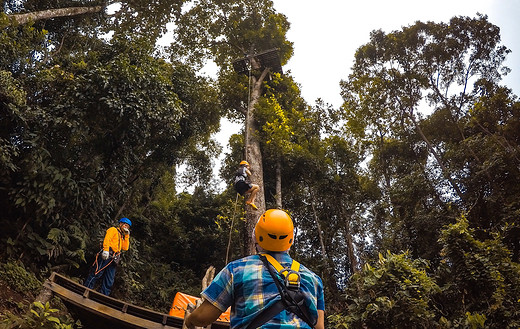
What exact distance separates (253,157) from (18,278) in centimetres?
613

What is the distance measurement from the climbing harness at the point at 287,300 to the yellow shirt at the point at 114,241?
17.8 feet

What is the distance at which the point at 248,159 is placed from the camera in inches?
379

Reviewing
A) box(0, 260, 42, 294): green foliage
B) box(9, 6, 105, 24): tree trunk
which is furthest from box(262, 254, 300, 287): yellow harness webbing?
box(9, 6, 105, 24): tree trunk

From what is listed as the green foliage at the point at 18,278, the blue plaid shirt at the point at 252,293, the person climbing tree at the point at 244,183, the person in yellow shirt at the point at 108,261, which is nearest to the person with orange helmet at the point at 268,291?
the blue plaid shirt at the point at 252,293

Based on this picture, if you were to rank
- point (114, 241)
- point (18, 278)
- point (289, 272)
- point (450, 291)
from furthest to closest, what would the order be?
point (114, 241) < point (18, 278) < point (450, 291) < point (289, 272)

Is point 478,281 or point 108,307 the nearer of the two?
point 108,307

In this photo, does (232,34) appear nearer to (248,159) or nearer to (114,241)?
(248,159)

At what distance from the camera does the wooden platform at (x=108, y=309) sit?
15.5 ft

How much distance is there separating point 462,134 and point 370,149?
4134 millimetres

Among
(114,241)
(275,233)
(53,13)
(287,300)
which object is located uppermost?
(53,13)

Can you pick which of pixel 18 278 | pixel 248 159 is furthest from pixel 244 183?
pixel 18 278

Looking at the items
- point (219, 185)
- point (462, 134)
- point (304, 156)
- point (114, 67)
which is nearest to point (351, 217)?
point (304, 156)

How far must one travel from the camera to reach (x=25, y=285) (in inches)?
244

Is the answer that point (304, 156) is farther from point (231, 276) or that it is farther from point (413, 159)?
point (231, 276)
